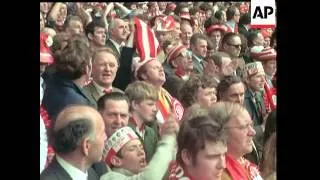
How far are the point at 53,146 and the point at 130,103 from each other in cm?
41

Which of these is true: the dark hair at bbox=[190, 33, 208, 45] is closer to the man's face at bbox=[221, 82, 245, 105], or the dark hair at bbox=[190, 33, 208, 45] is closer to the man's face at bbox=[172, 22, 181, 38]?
the man's face at bbox=[172, 22, 181, 38]

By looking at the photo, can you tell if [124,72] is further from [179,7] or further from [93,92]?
[179,7]

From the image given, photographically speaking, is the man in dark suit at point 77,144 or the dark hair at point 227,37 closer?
the man in dark suit at point 77,144

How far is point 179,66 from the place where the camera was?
10.3 feet

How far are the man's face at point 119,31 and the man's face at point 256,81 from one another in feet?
2.07

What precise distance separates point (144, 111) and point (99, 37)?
1.37ft

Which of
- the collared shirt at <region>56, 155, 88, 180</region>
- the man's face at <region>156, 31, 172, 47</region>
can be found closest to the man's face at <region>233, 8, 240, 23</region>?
the man's face at <region>156, 31, 172, 47</region>

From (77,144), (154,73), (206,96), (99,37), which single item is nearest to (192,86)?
(206,96)

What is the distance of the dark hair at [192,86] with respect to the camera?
3.09 meters

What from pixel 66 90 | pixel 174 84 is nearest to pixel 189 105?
pixel 174 84

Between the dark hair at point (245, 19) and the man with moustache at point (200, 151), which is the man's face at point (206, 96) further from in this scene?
the dark hair at point (245, 19)

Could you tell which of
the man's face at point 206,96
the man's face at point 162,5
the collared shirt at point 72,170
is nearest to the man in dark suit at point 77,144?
the collared shirt at point 72,170

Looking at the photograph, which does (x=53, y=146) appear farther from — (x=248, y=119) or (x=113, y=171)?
(x=248, y=119)

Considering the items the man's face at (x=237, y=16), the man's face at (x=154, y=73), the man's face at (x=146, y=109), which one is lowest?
the man's face at (x=146, y=109)
